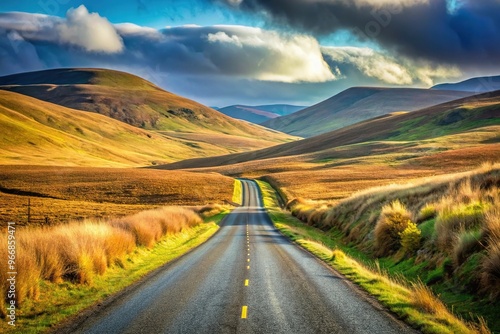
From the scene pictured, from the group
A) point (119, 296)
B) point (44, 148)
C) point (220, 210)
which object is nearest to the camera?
point (119, 296)

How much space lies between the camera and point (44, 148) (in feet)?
579

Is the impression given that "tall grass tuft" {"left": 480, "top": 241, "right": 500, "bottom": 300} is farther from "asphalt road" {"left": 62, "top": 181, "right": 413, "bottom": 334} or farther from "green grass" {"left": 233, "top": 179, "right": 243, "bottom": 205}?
"green grass" {"left": 233, "top": 179, "right": 243, "bottom": 205}

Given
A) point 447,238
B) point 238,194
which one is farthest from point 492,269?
point 238,194

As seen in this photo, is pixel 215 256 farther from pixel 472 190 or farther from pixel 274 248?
pixel 472 190

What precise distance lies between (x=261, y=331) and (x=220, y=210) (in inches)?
2316

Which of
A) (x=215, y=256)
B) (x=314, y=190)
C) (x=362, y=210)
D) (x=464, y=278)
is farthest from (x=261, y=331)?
(x=314, y=190)

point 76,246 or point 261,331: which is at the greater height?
point 76,246

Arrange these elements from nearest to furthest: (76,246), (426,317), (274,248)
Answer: (426,317), (76,246), (274,248)

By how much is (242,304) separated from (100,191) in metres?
77.0

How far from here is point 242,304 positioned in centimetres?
1223

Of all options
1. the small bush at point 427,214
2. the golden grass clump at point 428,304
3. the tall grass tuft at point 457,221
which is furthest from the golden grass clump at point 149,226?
the golden grass clump at point 428,304

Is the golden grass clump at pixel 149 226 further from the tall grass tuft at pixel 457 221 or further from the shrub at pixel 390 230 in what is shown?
the tall grass tuft at pixel 457 221

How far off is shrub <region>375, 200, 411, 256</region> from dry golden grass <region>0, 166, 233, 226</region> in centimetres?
4081

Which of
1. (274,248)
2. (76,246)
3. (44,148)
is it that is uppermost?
(44,148)
